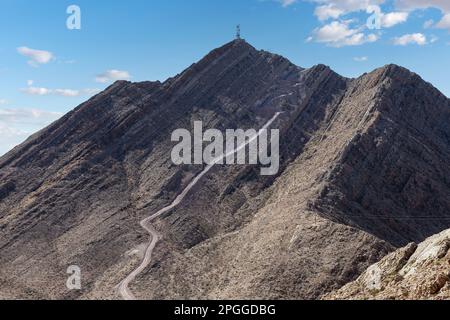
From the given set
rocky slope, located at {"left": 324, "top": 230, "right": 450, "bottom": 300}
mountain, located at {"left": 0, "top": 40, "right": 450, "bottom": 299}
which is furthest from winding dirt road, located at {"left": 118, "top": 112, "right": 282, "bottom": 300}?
rocky slope, located at {"left": 324, "top": 230, "right": 450, "bottom": 300}

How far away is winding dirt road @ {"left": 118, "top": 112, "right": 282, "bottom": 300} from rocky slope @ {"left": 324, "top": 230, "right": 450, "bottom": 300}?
25027 mm

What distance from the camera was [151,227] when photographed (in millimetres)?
60844

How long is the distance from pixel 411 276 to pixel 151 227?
131 feet

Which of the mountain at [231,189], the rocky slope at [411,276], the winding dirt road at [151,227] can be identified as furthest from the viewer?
A: the winding dirt road at [151,227]

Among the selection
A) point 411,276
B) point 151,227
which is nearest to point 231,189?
point 151,227

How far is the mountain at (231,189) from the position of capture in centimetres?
4834

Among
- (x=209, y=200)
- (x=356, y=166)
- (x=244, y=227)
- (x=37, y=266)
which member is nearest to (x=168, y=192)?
(x=209, y=200)

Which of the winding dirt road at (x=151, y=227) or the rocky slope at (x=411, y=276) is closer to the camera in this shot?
the rocky slope at (x=411, y=276)

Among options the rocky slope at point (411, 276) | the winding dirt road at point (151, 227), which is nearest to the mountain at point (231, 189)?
the winding dirt road at point (151, 227)

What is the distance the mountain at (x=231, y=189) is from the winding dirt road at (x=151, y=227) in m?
0.67

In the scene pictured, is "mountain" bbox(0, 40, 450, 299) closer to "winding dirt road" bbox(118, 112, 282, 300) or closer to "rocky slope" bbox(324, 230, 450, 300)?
"winding dirt road" bbox(118, 112, 282, 300)

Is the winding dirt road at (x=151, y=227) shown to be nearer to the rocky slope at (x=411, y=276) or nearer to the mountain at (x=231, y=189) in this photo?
the mountain at (x=231, y=189)

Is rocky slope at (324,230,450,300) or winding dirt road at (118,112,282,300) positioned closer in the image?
rocky slope at (324,230,450,300)

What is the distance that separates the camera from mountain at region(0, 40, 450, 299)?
48344mm
